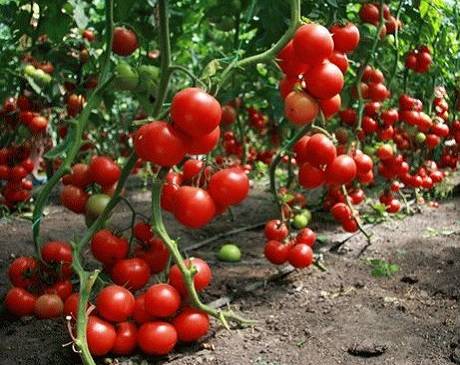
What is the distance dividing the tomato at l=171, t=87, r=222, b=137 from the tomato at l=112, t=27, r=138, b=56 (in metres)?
0.70

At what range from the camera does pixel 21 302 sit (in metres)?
1.86

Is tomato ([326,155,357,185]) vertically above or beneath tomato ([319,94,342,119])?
beneath

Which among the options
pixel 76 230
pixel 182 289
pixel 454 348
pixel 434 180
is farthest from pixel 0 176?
pixel 434 180

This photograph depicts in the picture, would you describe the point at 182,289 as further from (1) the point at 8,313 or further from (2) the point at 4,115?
(2) the point at 4,115

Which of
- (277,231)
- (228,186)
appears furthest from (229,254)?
(228,186)

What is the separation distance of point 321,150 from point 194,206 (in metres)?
0.49

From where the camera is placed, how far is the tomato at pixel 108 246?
174 centimetres

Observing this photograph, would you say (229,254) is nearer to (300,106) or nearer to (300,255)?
(300,255)

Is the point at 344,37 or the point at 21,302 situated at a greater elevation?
the point at 344,37

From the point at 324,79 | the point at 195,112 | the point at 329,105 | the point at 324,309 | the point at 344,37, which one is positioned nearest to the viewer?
the point at 195,112

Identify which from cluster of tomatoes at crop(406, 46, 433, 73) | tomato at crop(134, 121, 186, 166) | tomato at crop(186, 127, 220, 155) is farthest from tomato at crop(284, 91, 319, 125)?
cluster of tomatoes at crop(406, 46, 433, 73)

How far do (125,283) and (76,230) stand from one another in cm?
159

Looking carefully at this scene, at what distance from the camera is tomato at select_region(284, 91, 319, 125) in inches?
58.1

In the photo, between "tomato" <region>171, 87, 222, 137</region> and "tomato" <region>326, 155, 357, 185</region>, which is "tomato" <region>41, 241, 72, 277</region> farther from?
"tomato" <region>326, 155, 357, 185</region>
